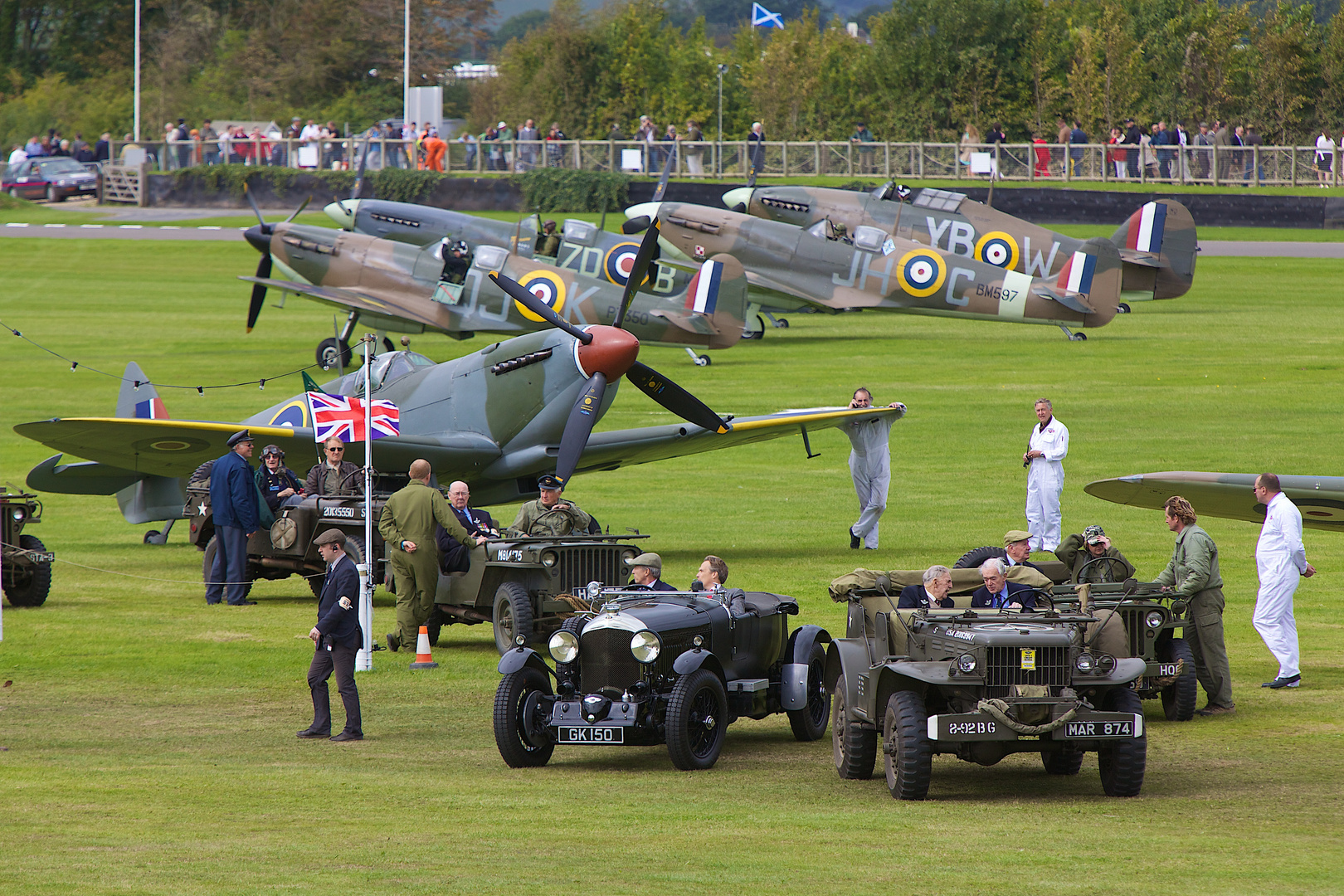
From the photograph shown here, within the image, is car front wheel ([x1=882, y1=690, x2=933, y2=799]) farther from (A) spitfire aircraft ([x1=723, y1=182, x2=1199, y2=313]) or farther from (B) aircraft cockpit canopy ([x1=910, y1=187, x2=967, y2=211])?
(B) aircraft cockpit canopy ([x1=910, y1=187, x2=967, y2=211])

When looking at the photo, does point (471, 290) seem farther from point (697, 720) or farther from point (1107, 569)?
point (697, 720)

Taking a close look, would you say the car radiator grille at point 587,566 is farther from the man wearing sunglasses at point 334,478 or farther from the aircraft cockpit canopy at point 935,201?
the aircraft cockpit canopy at point 935,201

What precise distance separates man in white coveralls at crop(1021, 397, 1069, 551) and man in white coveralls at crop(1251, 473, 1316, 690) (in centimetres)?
692

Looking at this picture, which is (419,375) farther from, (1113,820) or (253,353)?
(253,353)

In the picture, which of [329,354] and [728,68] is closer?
[329,354]

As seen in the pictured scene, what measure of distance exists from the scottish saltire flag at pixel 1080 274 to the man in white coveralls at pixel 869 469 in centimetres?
2085

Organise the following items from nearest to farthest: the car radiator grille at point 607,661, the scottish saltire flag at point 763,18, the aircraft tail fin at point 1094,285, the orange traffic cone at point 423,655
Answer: the car radiator grille at point 607,661
the orange traffic cone at point 423,655
the aircraft tail fin at point 1094,285
the scottish saltire flag at point 763,18

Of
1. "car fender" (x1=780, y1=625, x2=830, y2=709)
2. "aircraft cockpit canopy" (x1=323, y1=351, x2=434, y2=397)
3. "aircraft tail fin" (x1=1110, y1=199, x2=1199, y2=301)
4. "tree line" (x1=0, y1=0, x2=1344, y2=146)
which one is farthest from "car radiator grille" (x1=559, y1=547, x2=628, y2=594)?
"tree line" (x1=0, y1=0, x2=1344, y2=146)

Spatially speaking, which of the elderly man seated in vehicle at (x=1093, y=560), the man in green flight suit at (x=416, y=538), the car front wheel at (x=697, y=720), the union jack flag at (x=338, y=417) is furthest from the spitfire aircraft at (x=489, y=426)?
the car front wheel at (x=697, y=720)

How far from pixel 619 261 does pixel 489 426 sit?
2103cm

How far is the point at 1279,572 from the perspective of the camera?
1392cm

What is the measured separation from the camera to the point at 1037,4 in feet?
290

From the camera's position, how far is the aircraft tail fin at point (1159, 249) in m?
44.4

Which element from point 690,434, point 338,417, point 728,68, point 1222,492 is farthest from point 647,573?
Result: point 728,68
